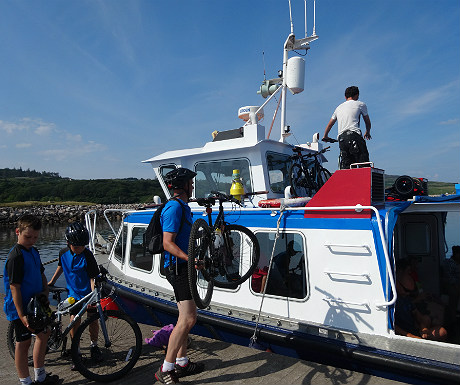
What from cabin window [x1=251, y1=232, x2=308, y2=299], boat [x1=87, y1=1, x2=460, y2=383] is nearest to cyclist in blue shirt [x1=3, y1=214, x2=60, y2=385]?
boat [x1=87, y1=1, x2=460, y2=383]

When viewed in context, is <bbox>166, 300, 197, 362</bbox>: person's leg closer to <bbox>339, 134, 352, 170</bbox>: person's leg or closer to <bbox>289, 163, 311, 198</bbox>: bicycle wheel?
<bbox>339, 134, 352, 170</bbox>: person's leg

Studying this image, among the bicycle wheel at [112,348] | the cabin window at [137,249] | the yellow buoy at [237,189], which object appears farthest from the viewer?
the cabin window at [137,249]

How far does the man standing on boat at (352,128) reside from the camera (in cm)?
537

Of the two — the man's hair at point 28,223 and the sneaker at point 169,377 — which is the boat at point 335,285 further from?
the man's hair at point 28,223

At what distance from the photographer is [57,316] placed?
3627 millimetres

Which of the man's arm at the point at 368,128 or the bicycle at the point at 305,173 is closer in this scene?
the man's arm at the point at 368,128

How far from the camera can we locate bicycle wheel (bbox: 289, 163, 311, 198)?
6.53m

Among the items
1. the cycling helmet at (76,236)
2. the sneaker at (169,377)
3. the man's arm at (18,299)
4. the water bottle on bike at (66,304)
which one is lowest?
the sneaker at (169,377)

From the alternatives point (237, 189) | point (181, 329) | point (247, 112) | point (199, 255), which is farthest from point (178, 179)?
point (247, 112)

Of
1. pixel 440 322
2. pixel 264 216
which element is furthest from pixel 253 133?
pixel 440 322

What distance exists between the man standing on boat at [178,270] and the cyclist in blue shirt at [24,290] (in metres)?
1.16

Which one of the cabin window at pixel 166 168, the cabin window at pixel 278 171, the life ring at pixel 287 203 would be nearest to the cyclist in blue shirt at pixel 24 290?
the life ring at pixel 287 203

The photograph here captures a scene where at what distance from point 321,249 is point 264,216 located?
36.7 inches

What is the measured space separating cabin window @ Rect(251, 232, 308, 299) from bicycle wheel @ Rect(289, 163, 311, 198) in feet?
6.51
